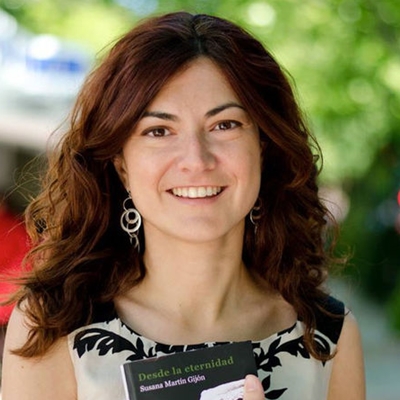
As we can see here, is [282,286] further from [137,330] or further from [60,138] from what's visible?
[60,138]

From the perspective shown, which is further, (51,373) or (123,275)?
(123,275)

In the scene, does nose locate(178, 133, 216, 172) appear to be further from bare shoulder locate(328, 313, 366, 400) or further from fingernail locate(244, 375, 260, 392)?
bare shoulder locate(328, 313, 366, 400)

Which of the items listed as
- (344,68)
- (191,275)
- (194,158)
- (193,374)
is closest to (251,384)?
(193,374)

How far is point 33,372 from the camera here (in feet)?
8.89

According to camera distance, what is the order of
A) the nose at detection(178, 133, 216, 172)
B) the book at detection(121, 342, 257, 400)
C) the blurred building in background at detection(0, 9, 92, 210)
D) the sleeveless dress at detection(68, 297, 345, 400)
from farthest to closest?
1. the blurred building in background at detection(0, 9, 92, 210)
2. the sleeveless dress at detection(68, 297, 345, 400)
3. the nose at detection(178, 133, 216, 172)
4. the book at detection(121, 342, 257, 400)

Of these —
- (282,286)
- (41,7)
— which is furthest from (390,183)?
(282,286)

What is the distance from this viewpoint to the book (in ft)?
8.19

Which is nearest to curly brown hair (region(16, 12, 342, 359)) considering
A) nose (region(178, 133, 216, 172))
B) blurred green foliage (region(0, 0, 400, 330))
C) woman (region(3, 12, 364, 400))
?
woman (region(3, 12, 364, 400))

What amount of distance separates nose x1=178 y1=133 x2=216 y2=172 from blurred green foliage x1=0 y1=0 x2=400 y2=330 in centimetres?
238

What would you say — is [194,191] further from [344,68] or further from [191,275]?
[344,68]

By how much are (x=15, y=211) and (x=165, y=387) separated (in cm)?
634

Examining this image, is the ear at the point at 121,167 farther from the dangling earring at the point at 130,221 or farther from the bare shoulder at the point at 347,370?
the bare shoulder at the point at 347,370

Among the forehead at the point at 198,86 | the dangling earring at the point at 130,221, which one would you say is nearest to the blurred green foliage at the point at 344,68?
A: the dangling earring at the point at 130,221

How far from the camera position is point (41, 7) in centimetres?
1094
